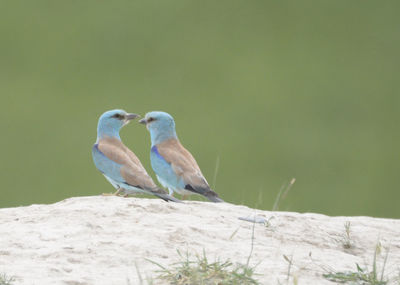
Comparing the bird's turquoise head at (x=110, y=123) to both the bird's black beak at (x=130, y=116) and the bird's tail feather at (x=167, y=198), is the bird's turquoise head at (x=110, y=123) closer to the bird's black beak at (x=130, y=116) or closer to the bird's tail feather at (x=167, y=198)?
the bird's black beak at (x=130, y=116)

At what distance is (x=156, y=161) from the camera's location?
705 cm

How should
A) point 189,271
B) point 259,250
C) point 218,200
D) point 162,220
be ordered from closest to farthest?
point 189,271, point 259,250, point 162,220, point 218,200

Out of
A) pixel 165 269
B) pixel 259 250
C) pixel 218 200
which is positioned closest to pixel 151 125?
pixel 218 200

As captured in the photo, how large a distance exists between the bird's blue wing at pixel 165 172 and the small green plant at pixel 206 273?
2.52 metres

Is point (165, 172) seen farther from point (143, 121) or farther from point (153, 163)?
point (143, 121)

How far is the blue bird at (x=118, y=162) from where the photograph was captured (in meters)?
6.52

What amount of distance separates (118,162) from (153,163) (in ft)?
1.38

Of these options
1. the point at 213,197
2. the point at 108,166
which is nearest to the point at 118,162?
the point at 108,166

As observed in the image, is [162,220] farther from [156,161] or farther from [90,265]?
[156,161]

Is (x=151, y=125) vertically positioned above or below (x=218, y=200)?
above

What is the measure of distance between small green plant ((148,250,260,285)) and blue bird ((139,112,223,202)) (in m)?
2.37

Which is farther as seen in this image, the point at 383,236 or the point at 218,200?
the point at 218,200

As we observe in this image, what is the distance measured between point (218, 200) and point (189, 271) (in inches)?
98.0

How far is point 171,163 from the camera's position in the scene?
272 inches
